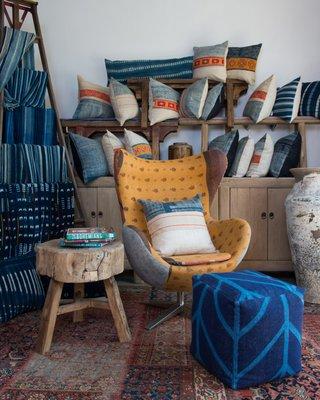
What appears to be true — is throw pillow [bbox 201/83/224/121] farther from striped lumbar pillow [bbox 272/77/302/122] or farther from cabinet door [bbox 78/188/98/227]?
cabinet door [bbox 78/188/98/227]

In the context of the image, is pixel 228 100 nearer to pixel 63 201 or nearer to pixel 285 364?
pixel 63 201

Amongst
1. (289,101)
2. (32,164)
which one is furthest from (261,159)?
(32,164)

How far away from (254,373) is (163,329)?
0.73 m

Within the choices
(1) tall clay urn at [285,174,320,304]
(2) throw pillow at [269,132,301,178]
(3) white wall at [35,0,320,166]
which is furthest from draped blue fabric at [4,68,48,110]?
(1) tall clay urn at [285,174,320,304]

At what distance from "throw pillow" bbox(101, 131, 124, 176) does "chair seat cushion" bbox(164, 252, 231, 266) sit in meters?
1.25

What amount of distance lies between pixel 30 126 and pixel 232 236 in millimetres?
1626

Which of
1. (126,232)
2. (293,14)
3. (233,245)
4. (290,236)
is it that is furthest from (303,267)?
(293,14)

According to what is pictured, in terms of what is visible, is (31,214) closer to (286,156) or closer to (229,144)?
(229,144)

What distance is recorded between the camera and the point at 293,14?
11.8 feet

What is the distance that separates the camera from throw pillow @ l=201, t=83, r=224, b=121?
3393mm

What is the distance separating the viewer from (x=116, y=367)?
6.09 ft

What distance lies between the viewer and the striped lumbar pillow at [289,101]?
11.0 ft

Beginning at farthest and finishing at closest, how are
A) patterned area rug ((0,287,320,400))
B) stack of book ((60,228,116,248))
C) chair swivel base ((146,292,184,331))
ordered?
chair swivel base ((146,292,184,331)) < stack of book ((60,228,116,248)) < patterned area rug ((0,287,320,400))

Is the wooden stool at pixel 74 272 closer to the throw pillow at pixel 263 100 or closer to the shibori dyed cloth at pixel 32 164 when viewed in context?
the shibori dyed cloth at pixel 32 164
